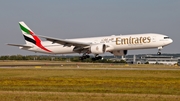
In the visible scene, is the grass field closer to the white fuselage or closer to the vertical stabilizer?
the white fuselage

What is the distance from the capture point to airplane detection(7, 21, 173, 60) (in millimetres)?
61969

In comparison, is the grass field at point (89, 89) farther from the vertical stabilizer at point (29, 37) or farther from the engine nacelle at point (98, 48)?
the vertical stabilizer at point (29, 37)

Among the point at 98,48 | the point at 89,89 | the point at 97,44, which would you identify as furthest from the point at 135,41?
the point at 89,89

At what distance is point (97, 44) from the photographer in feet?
213

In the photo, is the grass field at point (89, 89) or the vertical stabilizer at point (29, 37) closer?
the grass field at point (89, 89)

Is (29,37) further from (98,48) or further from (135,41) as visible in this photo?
(135,41)

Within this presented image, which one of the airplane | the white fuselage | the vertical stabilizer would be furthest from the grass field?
the vertical stabilizer

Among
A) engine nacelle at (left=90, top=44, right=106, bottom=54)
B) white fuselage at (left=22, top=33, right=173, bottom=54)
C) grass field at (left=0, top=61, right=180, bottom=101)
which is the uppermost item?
white fuselage at (left=22, top=33, right=173, bottom=54)

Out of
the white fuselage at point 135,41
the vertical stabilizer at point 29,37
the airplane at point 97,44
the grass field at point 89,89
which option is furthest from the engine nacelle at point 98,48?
the grass field at point 89,89

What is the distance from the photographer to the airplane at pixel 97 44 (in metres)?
62.0

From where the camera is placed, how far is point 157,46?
62.2 meters

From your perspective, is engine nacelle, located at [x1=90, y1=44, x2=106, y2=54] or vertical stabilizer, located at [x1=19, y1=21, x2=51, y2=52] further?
vertical stabilizer, located at [x1=19, y1=21, x2=51, y2=52]

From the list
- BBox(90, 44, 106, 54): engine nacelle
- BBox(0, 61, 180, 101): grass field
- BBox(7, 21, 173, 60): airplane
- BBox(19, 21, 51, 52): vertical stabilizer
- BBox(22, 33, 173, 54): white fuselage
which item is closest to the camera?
BBox(0, 61, 180, 101): grass field

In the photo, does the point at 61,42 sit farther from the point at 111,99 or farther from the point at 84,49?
the point at 111,99
